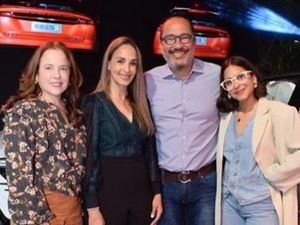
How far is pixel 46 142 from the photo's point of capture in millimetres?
2285

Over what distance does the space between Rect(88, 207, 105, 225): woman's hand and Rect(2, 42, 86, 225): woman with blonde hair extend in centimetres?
10

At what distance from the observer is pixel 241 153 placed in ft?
8.71

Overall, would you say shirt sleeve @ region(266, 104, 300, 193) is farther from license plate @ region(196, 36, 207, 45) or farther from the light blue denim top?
license plate @ region(196, 36, 207, 45)

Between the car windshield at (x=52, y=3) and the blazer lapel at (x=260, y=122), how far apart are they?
378 cm

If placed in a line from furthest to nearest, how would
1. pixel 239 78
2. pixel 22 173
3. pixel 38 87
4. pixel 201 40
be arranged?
pixel 201 40
pixel 239 78
pixel 38 87
pixel 22 173

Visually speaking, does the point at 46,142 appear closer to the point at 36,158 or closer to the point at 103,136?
the point at 36,158

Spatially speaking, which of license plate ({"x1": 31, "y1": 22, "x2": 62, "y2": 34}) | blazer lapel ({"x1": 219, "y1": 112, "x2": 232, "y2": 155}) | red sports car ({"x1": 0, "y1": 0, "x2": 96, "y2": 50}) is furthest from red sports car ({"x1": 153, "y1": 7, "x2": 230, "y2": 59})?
blazer lapel ({"x1": 219, "y1": 112, "x2": 232, "y2": 155})

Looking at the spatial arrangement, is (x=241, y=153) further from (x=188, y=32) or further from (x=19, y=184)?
(x=19, y=184)

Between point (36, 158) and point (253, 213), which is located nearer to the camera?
point (36, 158)

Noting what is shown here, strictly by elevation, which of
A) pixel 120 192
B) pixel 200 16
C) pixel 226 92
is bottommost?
pixel 120 192

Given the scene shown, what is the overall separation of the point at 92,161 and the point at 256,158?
0.79 metres

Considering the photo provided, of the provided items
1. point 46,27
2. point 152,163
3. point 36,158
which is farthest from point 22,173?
point 46,27

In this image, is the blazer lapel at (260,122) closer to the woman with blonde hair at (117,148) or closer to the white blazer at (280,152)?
the white blazer at (280,152)

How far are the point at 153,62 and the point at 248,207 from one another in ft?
14.3
